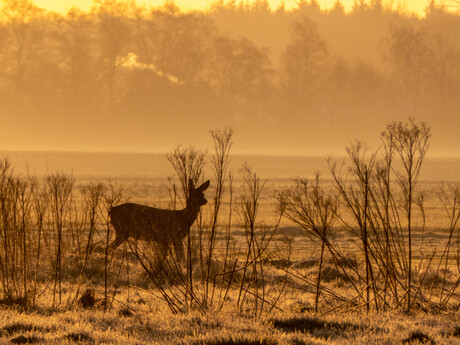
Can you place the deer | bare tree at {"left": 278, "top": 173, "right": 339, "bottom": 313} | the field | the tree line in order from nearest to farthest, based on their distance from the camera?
the field
bare tree at {"left": 278, "top": 173, "right": 339, "bottom": 313}
the deer
the tree line

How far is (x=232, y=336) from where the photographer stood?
734 cm

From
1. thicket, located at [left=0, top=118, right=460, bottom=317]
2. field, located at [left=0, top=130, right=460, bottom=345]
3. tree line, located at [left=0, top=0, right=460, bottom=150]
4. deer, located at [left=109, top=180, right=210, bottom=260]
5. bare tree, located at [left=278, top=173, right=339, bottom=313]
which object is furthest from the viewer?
tree line, located at [left=0, top=0, right=460, bottom=150]

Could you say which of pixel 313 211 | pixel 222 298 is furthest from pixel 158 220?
pixel 313 211

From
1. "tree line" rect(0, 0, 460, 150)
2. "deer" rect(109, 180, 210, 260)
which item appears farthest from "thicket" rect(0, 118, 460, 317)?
"tree line" rect(0, 0, 460, 150)

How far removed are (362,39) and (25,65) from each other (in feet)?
204

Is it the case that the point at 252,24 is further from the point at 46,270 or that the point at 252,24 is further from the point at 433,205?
the point at 46,270

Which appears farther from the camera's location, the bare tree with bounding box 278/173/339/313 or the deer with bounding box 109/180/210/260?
the deer with bounding box 109/180/210/260

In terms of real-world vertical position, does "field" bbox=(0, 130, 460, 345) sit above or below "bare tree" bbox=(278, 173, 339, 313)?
below

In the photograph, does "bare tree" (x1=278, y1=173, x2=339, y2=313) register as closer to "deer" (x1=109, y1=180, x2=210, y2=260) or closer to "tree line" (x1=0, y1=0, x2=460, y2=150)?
"deer" (x1=109, y1=180, x2=210, y2=260)

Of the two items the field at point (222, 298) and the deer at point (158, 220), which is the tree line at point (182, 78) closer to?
the field at point (222, 298)

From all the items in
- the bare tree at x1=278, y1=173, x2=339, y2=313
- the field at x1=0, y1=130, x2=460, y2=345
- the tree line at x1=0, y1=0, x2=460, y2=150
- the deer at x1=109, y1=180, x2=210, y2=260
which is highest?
the tree line at x1=0, y1=0, x2=460, y2=150

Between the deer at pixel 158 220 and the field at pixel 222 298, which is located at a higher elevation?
the deer at pixel 158 220

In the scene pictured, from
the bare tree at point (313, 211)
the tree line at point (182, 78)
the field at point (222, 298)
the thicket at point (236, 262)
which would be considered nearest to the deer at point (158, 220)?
the thicket at point (236, 262)

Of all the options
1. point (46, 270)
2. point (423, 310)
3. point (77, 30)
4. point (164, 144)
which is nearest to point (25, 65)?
point (77, 30)
